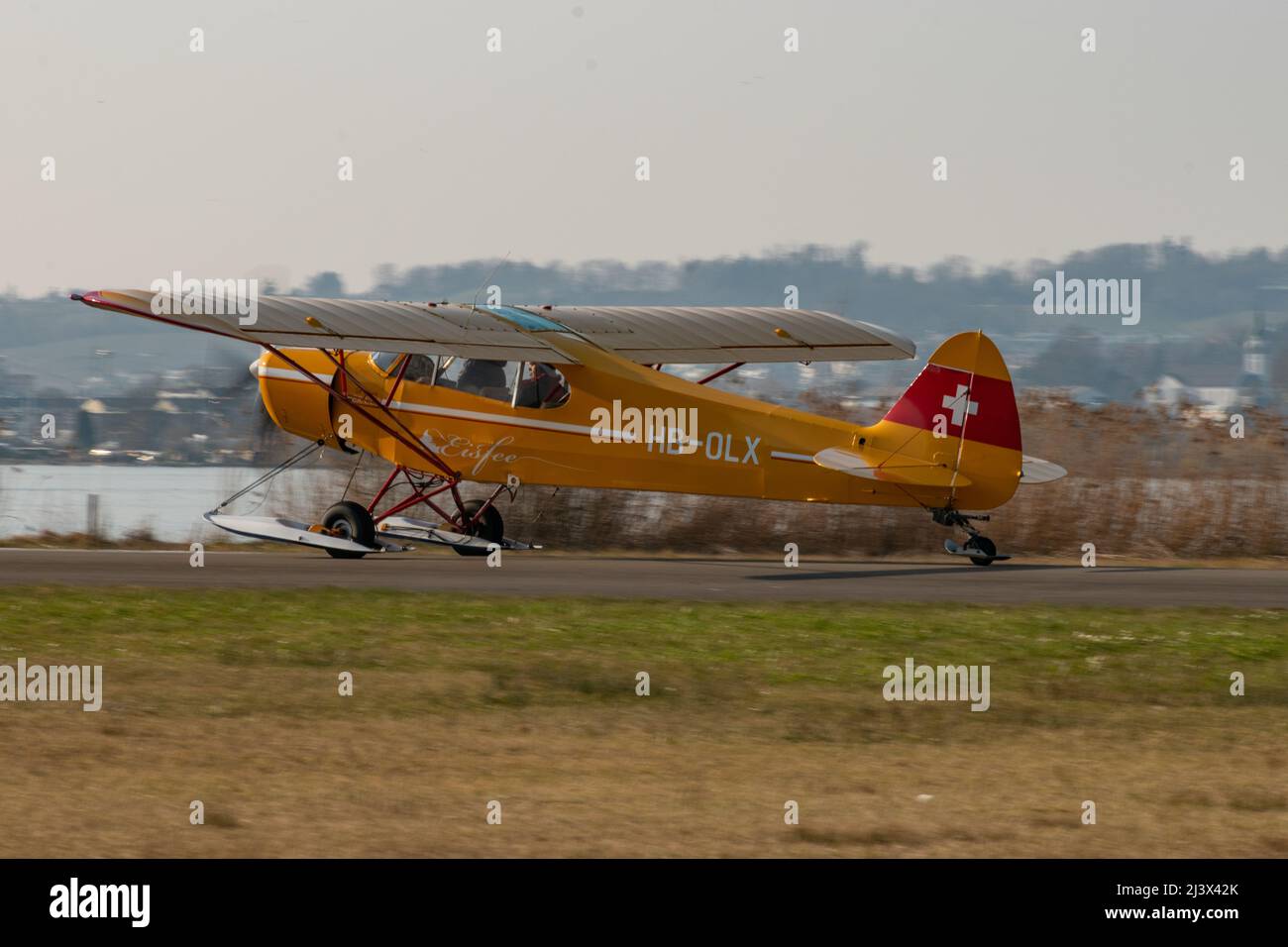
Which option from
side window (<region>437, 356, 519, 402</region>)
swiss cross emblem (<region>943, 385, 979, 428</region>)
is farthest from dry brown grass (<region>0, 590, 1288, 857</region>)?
side window (<region>437, 356, 519, 402</region>)

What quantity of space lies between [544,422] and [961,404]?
4.96m

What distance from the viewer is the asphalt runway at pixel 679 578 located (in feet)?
51.0

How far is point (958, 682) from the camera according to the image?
1090 cm

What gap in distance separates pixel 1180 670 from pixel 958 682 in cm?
180

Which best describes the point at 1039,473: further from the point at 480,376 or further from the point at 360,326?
the point at 360,326

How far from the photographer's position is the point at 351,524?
19312mm

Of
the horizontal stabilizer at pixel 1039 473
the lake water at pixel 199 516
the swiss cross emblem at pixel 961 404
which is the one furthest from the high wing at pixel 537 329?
the horizontal stabilizer at pixel 1039 473

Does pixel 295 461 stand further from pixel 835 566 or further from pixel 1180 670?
pixel 1180 670

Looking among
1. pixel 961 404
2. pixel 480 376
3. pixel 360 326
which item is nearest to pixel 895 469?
pixel 961 404

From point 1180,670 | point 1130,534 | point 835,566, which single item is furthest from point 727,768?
point 1130,534

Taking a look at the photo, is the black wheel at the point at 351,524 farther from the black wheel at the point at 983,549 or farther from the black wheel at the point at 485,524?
the black wheel at the point at 983,549

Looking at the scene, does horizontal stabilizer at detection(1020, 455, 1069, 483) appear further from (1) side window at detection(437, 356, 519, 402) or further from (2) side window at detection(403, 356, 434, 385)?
→ (2) side window at detection(403, 356, 434, 385)

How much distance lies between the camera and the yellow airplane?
18062mm

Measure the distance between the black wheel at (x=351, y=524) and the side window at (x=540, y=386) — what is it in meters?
2.28
